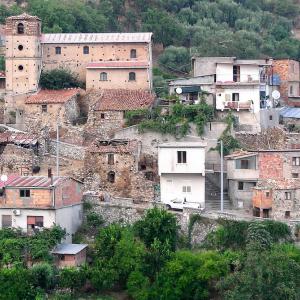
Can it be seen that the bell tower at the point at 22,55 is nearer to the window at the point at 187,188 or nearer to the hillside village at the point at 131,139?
the hillside village at the point at 131,139

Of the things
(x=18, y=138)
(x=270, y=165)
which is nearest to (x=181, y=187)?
(x=270, y=165)

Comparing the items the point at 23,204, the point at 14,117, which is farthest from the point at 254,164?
the point at 14,117

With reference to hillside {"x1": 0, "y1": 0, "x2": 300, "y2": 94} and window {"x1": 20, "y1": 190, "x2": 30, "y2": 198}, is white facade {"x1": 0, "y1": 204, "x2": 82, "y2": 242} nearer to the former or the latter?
window {"x1": 20, "y1": 190, "x2": 30, "y2": 198}

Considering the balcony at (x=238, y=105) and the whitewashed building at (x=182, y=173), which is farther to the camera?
the balcony at (x=238, y=105)

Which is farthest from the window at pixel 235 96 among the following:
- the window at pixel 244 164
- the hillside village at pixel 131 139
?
the window at pixel 244 164

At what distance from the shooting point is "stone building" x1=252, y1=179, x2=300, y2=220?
5566cm

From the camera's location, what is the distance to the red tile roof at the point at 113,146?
5906cm

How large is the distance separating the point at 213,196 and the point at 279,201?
5509 millimetres

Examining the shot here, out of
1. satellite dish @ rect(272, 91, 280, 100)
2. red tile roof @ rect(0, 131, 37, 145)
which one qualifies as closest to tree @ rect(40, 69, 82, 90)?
red tile roof @ rect(0, 131, 37, 145)

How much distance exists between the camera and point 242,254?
51875 millimetres

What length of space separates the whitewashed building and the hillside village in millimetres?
58

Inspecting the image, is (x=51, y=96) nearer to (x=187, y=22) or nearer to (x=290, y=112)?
(x=290, y=112)

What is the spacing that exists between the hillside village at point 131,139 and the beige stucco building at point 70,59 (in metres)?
0.07

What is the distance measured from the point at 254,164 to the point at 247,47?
32692mm
